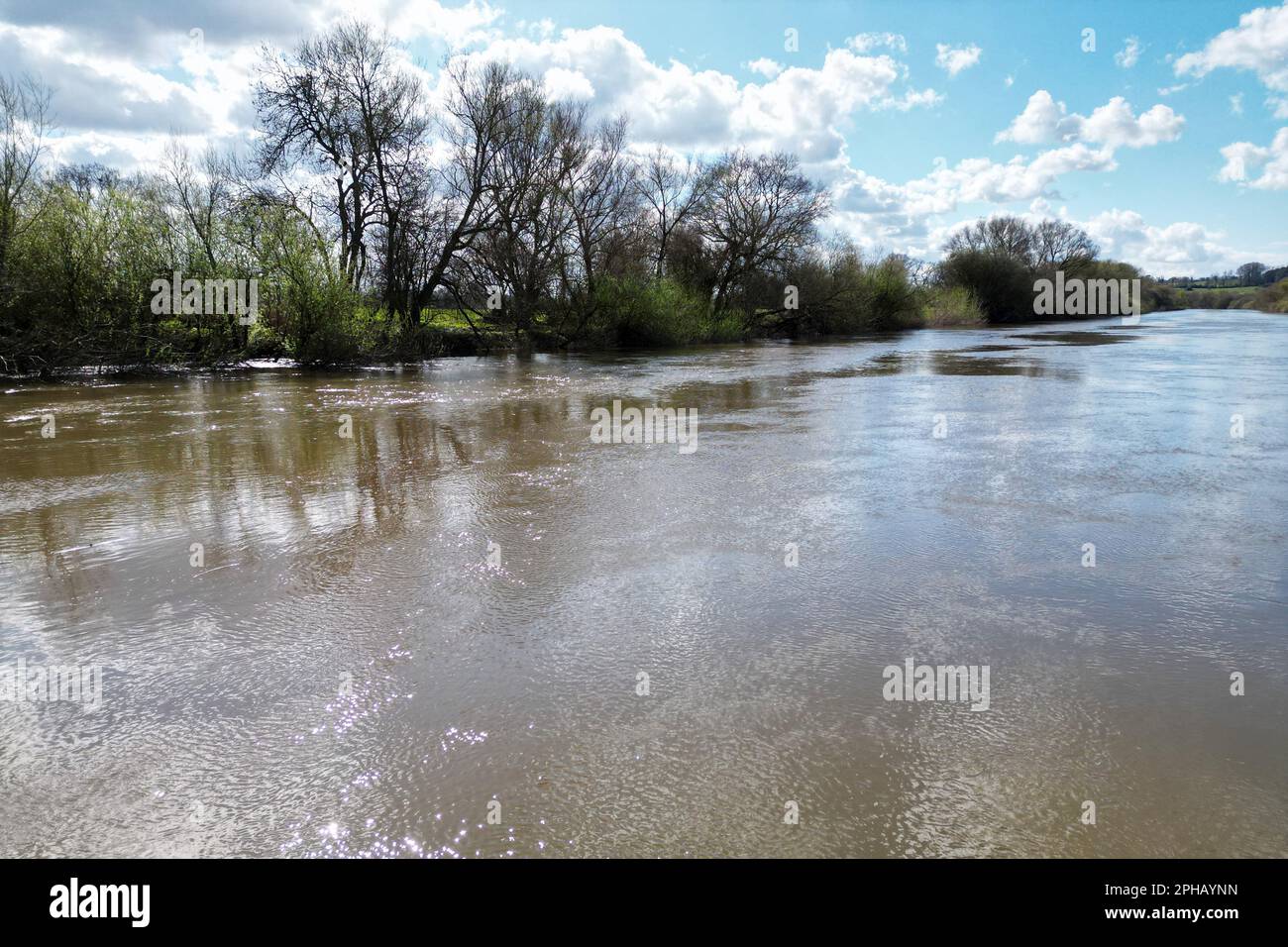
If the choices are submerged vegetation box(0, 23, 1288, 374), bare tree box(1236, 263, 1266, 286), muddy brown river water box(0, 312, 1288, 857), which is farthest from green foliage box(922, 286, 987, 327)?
bare tree box(1236, 263, 1266, 286)

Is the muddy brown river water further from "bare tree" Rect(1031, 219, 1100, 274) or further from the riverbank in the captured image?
"bare tree" Rect(1031, 219, 1100, 274)

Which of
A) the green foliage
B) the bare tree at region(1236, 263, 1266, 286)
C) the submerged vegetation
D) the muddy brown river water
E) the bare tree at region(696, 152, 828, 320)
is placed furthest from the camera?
the bare tree at region(1236, 263, 1266, 286)

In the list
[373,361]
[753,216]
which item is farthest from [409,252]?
[753,216]

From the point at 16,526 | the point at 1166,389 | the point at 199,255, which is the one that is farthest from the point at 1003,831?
the point at 199,255

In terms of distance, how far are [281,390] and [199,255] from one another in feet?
23.3

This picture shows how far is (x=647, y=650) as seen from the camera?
3822 mm

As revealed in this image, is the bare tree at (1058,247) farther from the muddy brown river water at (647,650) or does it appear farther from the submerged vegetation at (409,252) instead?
the muddy brown river water at (647,650)

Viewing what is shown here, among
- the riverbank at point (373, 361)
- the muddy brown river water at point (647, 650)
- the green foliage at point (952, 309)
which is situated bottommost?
the muddy brown river water at point (647, 650)

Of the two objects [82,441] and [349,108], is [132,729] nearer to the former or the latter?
[82,441]

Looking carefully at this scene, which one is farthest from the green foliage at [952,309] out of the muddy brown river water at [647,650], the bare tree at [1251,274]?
the bare tree at [1251,274]

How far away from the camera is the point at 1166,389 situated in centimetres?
1500

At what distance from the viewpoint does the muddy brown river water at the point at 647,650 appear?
2578 mm

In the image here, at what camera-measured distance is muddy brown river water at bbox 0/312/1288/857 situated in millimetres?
2578

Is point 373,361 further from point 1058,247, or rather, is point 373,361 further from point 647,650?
point 1058,247
